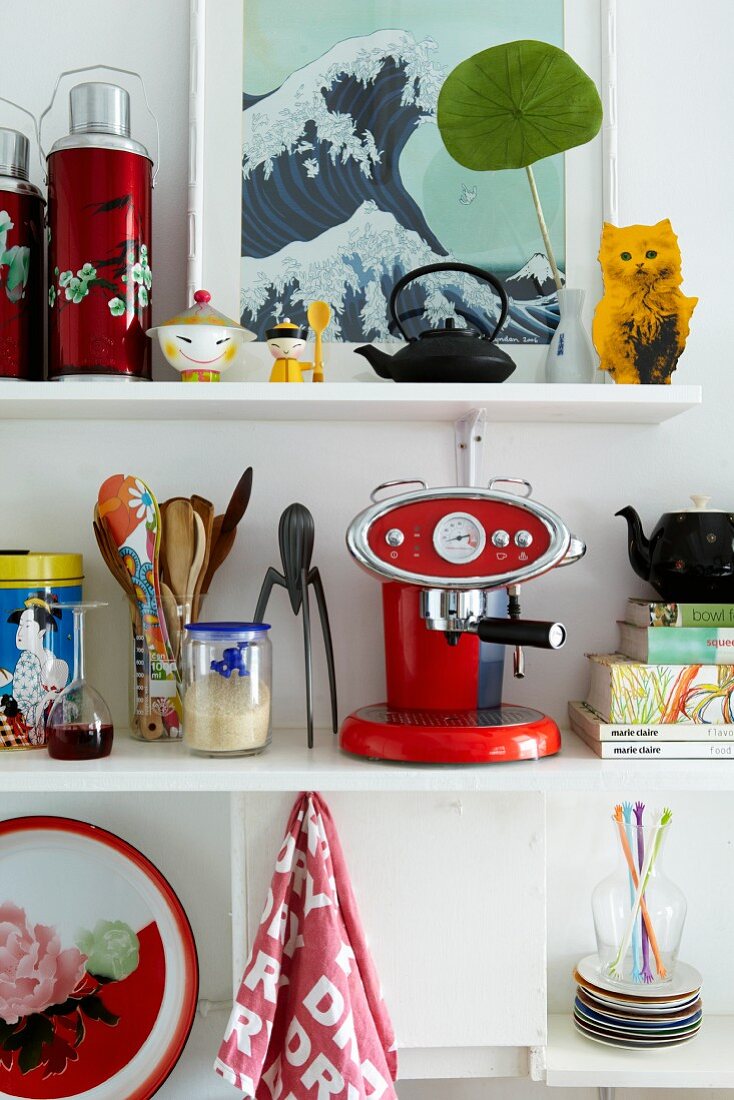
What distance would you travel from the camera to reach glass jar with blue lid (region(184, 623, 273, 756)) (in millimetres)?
1061

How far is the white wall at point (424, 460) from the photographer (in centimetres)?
125

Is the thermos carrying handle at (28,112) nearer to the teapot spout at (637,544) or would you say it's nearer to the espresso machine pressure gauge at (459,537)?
the espresso machine pressure gauge at (459,537)

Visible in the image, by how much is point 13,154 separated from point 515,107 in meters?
0.57

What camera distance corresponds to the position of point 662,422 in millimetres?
1271

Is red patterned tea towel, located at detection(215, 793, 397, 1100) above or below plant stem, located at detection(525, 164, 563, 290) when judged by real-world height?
below

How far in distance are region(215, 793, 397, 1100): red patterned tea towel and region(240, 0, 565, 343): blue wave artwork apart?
0.62m

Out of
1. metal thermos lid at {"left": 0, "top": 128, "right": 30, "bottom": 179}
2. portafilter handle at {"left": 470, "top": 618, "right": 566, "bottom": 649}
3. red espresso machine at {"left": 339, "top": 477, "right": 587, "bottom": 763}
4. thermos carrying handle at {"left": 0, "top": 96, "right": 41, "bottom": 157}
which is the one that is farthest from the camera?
thermos carrying handle at {"left": 0, "top": 96, "right": 41, "bottom": 157}

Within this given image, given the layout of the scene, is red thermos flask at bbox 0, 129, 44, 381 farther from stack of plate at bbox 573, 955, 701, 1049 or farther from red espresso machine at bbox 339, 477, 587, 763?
stack of plate at bbox 573, 955, 701, 1049

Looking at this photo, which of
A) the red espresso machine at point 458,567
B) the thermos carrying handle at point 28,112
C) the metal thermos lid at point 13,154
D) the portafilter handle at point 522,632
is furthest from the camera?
the thermos carrying handle at point 28,112

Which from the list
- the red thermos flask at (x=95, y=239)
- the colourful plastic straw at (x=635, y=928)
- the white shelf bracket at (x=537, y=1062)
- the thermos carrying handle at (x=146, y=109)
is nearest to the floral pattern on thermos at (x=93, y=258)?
the red thermos flask at (x=95, y=239)

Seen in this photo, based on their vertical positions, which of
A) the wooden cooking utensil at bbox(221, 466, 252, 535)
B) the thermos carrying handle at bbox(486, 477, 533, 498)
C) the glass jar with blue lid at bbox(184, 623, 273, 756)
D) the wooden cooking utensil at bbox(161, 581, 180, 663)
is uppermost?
the thermos carrying handle at bbox(486, 477, 533, 498)

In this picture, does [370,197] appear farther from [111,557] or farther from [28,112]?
[111,557]

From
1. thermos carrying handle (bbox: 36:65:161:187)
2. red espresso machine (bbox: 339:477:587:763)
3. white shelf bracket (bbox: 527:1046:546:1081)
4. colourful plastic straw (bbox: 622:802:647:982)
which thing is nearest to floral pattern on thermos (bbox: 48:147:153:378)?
thermos carrying handle (bbox: 36:65:161:187)

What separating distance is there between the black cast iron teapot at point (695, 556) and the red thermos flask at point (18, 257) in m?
0.76
